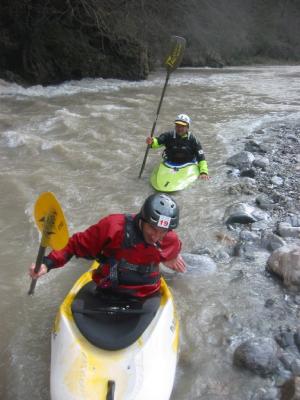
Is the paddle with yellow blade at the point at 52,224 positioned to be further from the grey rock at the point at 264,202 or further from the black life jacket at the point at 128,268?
the grey rock at the point at 264,202

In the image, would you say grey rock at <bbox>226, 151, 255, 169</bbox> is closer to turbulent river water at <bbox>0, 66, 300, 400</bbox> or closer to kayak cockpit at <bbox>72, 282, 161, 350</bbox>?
turbulent river water at <bbox>0, 66, 300, 400</bbox>

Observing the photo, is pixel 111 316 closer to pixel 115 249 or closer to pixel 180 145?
pixel 115 249

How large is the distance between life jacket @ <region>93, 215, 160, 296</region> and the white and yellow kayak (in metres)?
0.10

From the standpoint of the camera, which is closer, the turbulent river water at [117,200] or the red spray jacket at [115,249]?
the red spray jacket at [115,249]

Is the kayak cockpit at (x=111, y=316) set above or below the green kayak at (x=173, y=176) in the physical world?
above

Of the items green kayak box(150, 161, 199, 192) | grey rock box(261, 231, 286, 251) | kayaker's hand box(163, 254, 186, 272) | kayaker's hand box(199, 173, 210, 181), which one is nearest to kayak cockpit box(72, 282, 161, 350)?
kayaker's hand box(163, 254, 186, 272)

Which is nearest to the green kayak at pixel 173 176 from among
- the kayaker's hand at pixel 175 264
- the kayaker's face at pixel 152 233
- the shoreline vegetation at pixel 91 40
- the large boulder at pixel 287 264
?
the large boulder at pixel 287 264

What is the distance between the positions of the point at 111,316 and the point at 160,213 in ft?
2.71

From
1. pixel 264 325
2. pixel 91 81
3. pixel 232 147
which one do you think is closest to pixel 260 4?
pixel 91 81

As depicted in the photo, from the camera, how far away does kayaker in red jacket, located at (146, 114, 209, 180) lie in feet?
23.7

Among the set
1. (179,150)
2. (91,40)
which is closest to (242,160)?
(179,150)

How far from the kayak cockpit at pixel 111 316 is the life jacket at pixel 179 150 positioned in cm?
398

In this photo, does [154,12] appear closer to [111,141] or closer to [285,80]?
[285,80]

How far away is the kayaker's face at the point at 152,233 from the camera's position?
3.30 meters
